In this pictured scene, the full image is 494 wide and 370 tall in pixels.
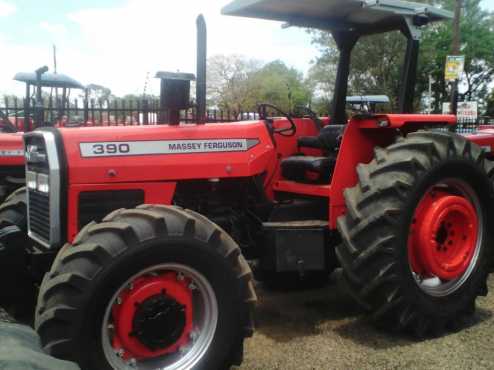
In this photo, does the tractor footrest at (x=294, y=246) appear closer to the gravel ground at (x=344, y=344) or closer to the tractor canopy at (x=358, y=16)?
the gravel ground at (x=344, y=344)

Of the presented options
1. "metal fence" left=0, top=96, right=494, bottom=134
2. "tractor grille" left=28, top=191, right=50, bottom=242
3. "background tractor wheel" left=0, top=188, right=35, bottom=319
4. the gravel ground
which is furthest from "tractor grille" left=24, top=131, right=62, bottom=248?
"metal fence" left=0, top=96, right=494, bottom=134

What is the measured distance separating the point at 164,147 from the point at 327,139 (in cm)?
153

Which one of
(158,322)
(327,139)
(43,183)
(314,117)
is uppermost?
(314,117)

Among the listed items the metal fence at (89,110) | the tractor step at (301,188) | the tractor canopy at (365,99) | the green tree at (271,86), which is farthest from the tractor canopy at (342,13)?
the green tree at (271,86)

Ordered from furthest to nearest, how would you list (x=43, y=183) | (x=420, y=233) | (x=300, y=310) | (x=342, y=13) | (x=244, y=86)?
(x=244, y=86), (x=342, y=13), (x=300, y=310), (x=420, y=233), (x=43, y=183)

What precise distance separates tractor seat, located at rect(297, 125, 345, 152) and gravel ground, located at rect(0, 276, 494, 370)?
4.35 feet

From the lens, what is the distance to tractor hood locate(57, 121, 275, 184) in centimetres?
354

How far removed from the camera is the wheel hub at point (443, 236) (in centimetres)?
412

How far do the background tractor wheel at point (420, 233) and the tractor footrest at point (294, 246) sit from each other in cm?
24

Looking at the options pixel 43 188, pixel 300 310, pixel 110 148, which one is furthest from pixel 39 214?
pixel 300 310

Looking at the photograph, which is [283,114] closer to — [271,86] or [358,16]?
[358,16]

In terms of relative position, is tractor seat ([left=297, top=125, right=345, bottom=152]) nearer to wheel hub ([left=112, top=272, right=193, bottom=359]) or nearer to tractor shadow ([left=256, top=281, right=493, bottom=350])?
tractor shadow ([left=256, top=281, right=493, bottom=350])

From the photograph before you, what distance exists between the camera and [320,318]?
14.6 feet

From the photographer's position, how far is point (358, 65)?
2422cm
